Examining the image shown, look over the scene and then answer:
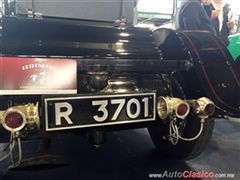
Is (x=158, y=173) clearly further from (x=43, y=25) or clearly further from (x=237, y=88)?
(x=43, y=25)

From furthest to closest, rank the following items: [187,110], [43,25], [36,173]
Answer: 1. [36,173]
2. [43,25]
3. [187,110]

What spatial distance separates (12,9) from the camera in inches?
63.5

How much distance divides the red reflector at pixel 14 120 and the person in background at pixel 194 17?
2.09 meters

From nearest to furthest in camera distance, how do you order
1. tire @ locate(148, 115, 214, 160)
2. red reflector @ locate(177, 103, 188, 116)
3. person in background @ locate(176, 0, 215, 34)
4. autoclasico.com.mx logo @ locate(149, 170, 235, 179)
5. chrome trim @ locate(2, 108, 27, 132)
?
1. chrome trim @ locate(2, 108, 27, 132)
2. red reflector @ locate(177, 103, 188, 116)
3. tire @ locate(148, 115, 214, 160)
4. autoclasico.com.mx logo @ locate(149, 170, 235, 179)
5. person in background @ locate(176, 0, 215, 34)

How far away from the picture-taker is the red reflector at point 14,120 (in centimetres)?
103

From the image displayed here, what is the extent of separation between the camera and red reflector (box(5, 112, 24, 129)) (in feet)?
3.37

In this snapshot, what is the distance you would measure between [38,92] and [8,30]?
0.46 metres

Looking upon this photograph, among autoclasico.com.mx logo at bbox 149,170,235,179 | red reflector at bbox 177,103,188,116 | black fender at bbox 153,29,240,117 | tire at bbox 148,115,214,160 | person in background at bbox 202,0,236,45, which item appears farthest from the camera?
person in background at bbox 202,0,236,45

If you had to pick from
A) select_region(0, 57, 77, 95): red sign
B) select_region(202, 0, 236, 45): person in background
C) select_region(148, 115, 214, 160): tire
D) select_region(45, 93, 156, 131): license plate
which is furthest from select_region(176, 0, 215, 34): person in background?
select_region(0, 57, 77, 95): red sign

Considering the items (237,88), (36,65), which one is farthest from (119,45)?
(237,88)

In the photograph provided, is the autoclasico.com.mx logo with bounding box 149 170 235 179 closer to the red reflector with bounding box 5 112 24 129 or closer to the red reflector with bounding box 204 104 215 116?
the red reflector with bounding box 204 104 215 116

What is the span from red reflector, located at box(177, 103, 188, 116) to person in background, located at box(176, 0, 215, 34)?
1566 mm

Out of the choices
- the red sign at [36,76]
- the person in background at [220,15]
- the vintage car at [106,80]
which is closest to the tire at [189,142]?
the vintage car at [106,80]

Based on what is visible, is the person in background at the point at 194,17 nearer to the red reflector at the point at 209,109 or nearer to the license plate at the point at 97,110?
the red reflector at the point at 209,109
